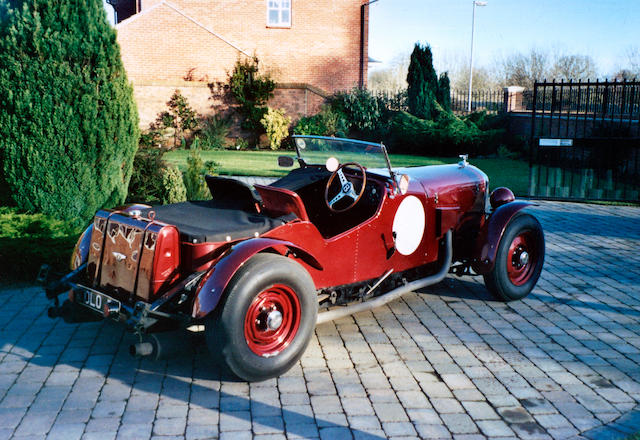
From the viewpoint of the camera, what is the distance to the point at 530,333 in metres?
4.79

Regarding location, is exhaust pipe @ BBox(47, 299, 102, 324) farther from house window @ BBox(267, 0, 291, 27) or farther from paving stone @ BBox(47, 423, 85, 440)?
house window @ BBox(267, 0, 291, 27)

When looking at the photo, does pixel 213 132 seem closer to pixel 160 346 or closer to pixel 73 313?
pixel 73 313

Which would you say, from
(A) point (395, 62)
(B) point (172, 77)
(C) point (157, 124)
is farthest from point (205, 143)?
(A) point (395, 62)

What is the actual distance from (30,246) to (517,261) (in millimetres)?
4570

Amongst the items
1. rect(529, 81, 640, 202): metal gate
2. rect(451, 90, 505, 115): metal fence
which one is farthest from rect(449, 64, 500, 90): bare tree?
rect(529, 81, 640, 202): metal gate

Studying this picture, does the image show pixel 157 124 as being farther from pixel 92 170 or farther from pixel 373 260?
pixel 373 260

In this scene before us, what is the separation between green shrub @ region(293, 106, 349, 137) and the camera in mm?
20000

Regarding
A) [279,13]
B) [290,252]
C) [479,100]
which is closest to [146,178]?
[290,252]

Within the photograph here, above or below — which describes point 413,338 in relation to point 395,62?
below

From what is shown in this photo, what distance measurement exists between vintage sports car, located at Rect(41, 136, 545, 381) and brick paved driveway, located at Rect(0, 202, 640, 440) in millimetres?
280

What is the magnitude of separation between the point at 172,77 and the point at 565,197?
47.1 ft

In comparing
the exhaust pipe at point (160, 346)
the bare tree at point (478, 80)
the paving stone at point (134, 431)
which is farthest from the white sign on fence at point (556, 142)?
the bare tree at point (478, 80)

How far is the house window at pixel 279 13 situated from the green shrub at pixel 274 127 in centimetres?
418

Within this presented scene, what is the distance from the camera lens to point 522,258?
5586 millimetres
